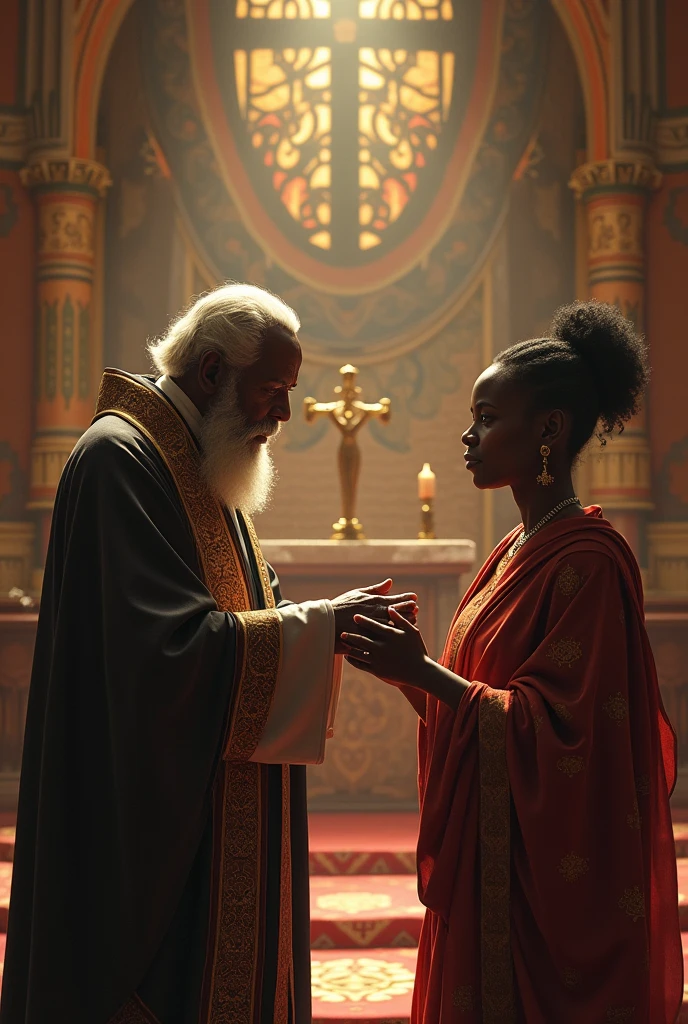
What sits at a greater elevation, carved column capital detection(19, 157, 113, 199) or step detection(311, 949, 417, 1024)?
carved column capital detection(19, 157, 113, 199)

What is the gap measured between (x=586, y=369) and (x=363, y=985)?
240cm

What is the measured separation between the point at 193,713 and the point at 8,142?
524cm

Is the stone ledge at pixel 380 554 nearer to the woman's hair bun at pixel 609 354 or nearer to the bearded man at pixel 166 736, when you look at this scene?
the bearded man at pixel 166 736

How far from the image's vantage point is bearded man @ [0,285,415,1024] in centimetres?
222

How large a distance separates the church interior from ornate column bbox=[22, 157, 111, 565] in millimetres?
14

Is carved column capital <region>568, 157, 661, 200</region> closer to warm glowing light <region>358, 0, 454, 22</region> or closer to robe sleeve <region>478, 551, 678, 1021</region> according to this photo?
warm glowing light <region>358, 0, 454, 22</region>

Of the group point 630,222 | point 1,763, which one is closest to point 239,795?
point 1,763

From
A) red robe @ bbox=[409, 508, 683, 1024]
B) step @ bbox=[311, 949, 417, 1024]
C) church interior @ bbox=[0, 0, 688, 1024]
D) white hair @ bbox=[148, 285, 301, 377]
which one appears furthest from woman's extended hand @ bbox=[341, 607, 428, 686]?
church interior @ bbox=[0, 0, 688, 1024]

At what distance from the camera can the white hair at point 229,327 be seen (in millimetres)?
2576

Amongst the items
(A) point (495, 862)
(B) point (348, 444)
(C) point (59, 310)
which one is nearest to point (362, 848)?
(B) point (348, 444)

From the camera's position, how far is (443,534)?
688 cm

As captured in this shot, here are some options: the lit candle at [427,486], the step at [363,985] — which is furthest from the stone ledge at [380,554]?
the step at [363,985]

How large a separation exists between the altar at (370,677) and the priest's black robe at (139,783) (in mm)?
3214

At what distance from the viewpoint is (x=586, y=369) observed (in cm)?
244
